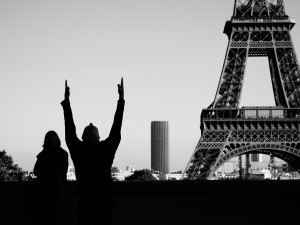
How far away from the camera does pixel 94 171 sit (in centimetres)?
675

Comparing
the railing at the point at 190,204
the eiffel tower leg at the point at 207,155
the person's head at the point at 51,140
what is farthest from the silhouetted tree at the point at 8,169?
the person's head at the point at 51,140

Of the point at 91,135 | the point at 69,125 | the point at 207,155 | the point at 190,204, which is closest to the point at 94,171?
the point at 91,135

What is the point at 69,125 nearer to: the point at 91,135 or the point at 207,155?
the point at 91,135

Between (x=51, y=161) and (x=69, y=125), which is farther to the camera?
(x=51, y=161)

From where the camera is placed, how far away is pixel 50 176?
7.96m

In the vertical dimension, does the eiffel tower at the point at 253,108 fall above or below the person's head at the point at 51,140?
above

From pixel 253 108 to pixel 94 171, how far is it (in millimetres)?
45002

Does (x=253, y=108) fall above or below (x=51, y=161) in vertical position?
above

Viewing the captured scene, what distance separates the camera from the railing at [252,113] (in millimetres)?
49719

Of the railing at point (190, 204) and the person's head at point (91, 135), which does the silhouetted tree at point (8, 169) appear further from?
the person's head at point (91, 135)

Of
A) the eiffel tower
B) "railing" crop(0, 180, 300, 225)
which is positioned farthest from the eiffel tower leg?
"railing" crop(0, 180, 300, 225)

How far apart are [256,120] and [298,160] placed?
5301 millimetres

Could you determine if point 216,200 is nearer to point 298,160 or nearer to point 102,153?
point 102,153

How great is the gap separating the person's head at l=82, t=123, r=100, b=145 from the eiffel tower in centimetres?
4026
